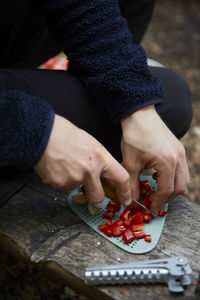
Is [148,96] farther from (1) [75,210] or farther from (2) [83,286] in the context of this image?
(2) [83,286]

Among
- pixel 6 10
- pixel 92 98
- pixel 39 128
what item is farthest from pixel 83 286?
pixel 6 10

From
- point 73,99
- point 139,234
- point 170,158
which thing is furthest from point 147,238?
point 73,99

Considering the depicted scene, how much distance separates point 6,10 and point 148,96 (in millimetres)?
586

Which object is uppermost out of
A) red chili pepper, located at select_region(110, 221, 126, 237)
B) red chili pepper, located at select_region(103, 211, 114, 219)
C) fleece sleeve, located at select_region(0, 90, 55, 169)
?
fleece sleeve, located at select_region(0, 90, 55, 169)

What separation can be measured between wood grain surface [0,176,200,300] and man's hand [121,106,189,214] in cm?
14

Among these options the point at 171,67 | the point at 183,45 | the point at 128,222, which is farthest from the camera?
the point at 183,45

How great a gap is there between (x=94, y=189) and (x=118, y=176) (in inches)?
2.7

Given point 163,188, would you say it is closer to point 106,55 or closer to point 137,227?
point 137,227

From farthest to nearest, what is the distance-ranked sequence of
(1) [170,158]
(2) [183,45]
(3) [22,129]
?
(2) [183,45] → (1) [170,158] → (3) [22,129]

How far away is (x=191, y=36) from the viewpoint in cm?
330

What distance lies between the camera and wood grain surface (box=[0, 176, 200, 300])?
0.95 metres

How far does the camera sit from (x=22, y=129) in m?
0.86

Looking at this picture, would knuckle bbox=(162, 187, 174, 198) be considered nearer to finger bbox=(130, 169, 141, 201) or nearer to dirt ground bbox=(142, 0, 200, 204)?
finger bbox=(130, 169, 141, 201)

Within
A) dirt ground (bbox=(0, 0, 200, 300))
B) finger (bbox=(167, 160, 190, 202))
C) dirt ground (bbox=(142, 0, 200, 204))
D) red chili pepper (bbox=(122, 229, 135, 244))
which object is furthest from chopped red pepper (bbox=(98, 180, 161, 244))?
dirt ground (bbox=(142, 0, 200, 204))
